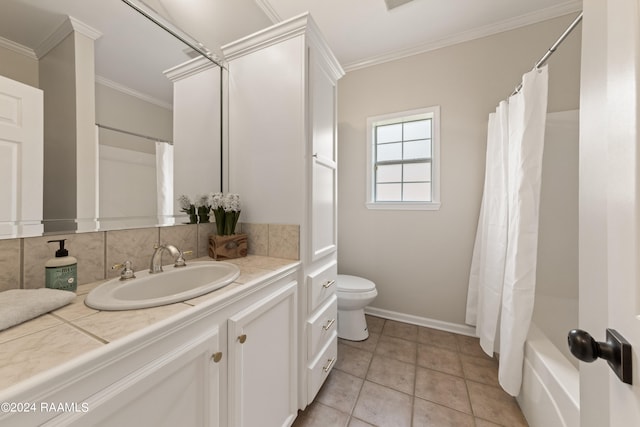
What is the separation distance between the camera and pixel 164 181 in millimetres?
1199

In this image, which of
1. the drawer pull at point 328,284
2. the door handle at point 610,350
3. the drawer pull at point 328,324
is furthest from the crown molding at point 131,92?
the door handle at point 610,350

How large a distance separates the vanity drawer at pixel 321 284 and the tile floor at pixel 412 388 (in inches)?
22.2

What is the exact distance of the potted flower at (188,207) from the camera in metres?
1.28

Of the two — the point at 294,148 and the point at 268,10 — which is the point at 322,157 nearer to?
the point at 294,148

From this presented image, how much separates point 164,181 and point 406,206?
6.28ft

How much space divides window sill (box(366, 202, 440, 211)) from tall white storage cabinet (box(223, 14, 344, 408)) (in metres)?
0.95

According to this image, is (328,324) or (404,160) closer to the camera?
(328,324)

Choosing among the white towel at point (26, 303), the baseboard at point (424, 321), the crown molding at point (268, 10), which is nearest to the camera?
the white towel at point (26, 303)

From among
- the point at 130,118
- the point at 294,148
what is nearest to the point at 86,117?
the point at 130,118

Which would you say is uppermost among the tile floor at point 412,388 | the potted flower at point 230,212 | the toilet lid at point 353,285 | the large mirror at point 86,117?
the large mirror at point 86,117

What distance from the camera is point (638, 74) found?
35 cm

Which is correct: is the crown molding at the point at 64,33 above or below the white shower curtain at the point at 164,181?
above

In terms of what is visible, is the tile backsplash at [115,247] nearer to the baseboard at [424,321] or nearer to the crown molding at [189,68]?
the crown molding at [189,68]

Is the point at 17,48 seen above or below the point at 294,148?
above
